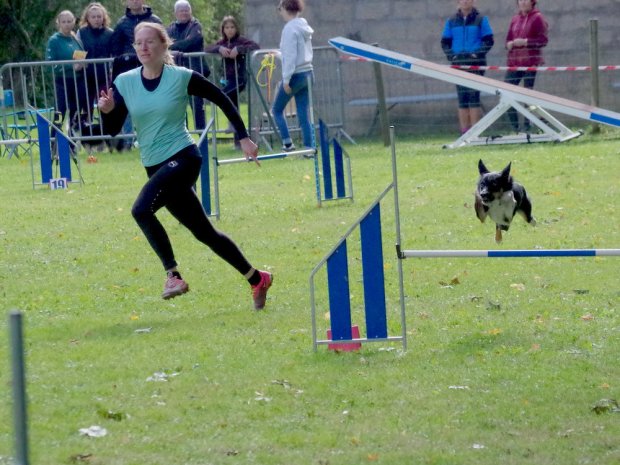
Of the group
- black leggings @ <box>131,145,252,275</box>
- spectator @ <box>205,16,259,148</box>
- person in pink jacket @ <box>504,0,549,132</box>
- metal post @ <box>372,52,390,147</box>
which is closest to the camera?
black leggings @ <box>131,145,252,275</box>

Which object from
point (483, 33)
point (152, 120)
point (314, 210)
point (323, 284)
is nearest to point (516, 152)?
point (483, 33)

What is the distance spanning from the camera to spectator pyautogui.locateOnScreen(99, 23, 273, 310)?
24.7 ft

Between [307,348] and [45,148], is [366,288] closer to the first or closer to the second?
[307,348]

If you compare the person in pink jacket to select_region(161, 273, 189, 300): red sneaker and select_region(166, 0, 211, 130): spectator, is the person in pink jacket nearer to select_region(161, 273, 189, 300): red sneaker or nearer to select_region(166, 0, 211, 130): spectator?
select_region(166, 0, 211, 130): spectator

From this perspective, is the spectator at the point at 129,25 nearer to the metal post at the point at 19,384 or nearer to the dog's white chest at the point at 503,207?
the dog's white chest at the point at 503,207

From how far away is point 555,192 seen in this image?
40.2 ft

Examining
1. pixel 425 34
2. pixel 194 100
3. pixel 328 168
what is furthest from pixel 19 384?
pixel 425 34

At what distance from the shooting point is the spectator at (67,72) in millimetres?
17125

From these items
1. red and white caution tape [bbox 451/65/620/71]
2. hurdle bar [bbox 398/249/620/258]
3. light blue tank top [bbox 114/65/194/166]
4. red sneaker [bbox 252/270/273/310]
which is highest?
light blue tank top [bbox 114/65/194/166]

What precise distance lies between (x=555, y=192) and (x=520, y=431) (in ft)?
24.2

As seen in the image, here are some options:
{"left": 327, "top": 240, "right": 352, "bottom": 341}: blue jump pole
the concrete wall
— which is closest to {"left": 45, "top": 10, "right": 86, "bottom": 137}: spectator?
the concrete wall

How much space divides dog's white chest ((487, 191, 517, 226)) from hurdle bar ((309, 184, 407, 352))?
4.27ft

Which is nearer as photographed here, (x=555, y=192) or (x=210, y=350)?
(x=210, y=350)

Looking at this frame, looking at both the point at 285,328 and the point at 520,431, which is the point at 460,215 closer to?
the point at 285,328
